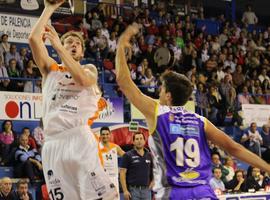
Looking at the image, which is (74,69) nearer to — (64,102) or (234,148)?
(64,102)

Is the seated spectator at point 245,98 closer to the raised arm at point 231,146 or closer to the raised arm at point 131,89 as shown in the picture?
the raised arm at point 231,146

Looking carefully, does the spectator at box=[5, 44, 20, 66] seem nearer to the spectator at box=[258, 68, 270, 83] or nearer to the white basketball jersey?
the spectator at box=[258, 68, 270, 83]

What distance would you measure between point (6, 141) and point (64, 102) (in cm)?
860

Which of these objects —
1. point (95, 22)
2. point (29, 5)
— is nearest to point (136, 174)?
point (29, 5)

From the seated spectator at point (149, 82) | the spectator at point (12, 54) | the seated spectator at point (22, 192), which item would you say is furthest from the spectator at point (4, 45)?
the seated spectator at point (22, 192)

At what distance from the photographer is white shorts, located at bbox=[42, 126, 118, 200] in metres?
6.63

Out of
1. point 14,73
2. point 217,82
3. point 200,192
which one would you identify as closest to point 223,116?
point 217,82

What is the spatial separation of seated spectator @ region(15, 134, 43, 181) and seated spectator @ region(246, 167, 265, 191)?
4.98m

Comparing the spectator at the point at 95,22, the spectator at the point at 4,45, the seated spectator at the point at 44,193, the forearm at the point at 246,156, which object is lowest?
the seated spectator at the point at 44,193

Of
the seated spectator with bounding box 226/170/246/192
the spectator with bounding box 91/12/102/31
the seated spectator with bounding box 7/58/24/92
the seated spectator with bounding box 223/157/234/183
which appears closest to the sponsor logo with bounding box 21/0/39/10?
the spectator with bounding box 91/12/102/31

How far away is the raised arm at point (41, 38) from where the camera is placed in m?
6.60

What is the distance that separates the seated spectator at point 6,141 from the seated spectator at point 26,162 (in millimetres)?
250

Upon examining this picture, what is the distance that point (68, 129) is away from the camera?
6746mm

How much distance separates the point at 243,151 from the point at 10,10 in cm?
1541
